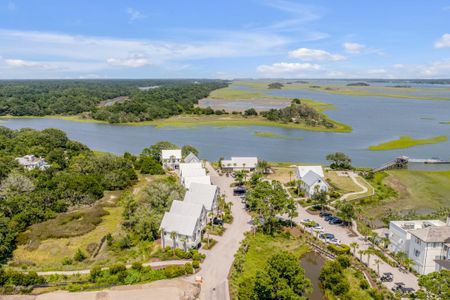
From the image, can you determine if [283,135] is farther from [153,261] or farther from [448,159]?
[153,261]

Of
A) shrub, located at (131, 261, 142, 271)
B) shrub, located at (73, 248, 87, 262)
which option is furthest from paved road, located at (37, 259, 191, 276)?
shrub, located at (73, 248, 87, 262)

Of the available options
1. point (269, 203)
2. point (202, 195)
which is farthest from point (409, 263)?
point (202, 195)

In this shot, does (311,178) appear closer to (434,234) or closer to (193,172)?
(193,172)

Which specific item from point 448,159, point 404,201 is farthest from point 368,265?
point 448,159

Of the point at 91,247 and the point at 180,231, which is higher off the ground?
the point at 180,231

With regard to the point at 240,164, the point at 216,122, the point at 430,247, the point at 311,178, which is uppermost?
the point at 216,122

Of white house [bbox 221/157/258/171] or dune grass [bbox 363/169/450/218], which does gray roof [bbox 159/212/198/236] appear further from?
white house [bbox 221/157/258/171]
